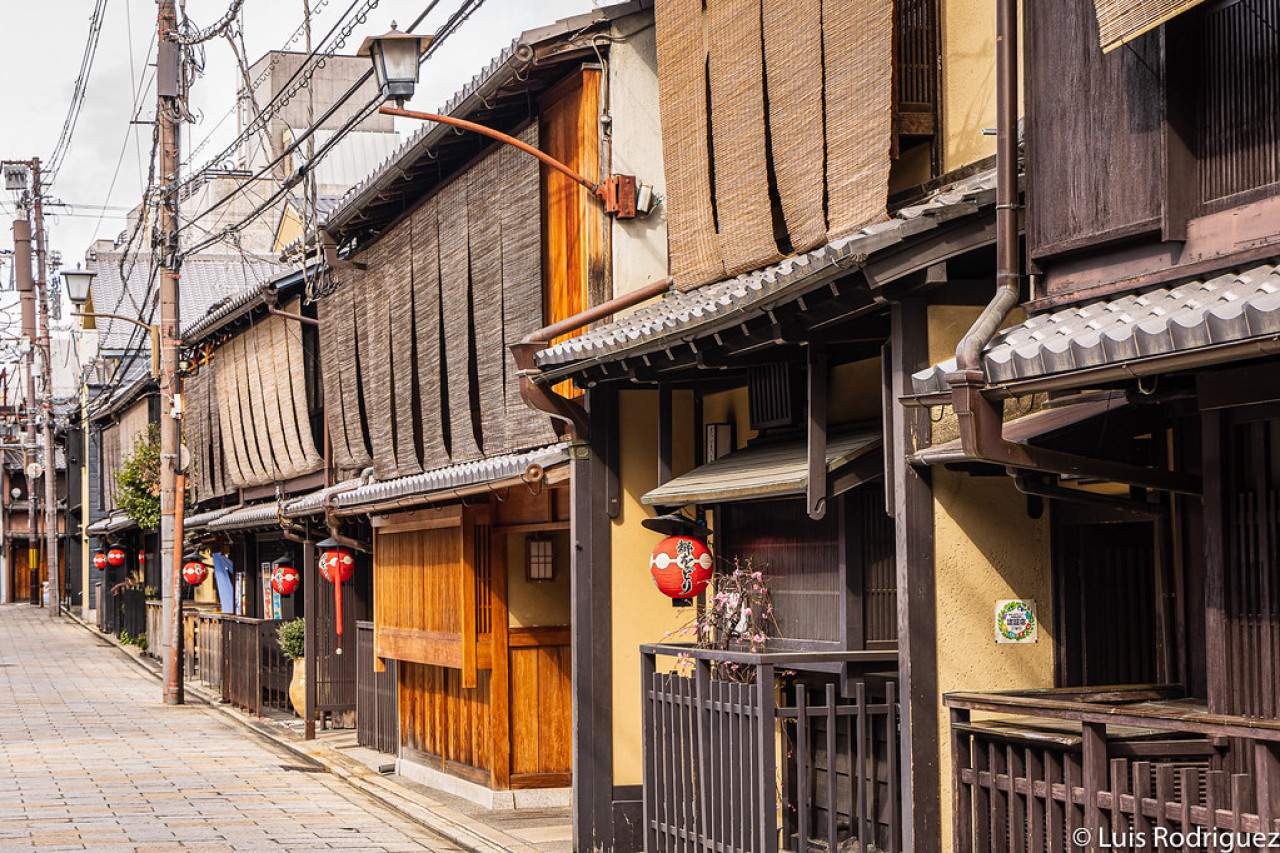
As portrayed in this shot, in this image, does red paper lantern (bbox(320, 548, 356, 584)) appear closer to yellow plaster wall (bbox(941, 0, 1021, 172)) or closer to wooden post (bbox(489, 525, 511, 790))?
wooden post (bbox(489, 525, 511, 790))

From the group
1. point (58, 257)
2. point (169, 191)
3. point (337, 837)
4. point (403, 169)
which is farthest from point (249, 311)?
point (58, 257)

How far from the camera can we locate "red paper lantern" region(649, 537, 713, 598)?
13047 mm

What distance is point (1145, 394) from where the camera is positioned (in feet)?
25.5

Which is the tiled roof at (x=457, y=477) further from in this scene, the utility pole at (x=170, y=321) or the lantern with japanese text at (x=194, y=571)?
the lantern with japanese text at (x=194, y=571)

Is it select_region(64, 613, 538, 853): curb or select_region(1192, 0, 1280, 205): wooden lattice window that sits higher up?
select_region(1192, 0, 1280, 205): wooden lattice window

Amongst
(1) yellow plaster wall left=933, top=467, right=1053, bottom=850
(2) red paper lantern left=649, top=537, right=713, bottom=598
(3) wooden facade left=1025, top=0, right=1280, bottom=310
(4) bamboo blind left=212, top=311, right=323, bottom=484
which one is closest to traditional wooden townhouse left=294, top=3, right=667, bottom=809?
(2) red paper lantern left=649, top=537, right=713, bottom=598

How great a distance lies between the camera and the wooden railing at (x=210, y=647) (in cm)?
3419

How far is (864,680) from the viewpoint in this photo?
11344 millimetres

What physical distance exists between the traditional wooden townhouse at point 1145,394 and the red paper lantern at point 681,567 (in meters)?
4.00

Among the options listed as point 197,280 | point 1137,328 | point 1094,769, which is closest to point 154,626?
point 197,280

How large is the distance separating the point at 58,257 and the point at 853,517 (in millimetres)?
62247

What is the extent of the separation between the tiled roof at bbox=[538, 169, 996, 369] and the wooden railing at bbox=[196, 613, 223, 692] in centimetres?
2114

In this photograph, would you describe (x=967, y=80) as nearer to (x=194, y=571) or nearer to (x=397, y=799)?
(x=397, y=799)

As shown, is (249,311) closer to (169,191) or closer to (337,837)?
(169,191)
